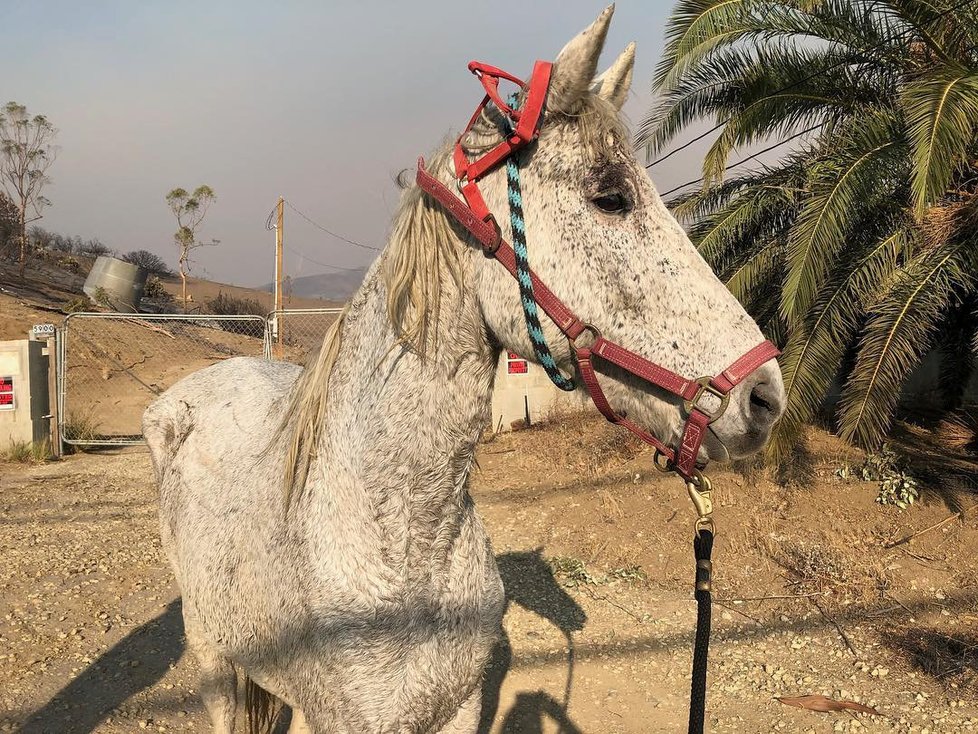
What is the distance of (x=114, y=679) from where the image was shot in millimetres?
3887

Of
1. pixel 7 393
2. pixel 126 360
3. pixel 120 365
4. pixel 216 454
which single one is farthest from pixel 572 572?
pixel 126 360

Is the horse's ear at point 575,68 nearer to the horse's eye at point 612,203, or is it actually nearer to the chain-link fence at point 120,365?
the horse's eye at point 612,203

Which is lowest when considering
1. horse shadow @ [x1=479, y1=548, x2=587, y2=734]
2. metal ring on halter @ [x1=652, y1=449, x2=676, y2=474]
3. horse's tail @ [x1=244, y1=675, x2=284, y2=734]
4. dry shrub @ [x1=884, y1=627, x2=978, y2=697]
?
horse shadow @ [x1=479, y1=548, x2=587, y2=734]

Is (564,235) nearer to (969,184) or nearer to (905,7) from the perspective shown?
(905,7)

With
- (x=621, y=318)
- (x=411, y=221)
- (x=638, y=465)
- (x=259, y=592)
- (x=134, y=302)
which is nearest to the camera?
(x=621, y=318)

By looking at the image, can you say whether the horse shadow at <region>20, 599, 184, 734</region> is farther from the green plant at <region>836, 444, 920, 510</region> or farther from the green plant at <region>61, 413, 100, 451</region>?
the green plant at <region>61, 413, 100, 451</region>

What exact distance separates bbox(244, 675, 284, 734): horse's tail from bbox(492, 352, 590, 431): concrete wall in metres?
7.16

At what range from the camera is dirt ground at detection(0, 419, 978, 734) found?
370cm

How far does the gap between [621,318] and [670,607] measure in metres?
4.18

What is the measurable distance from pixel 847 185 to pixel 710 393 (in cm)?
490

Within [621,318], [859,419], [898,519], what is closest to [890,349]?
[859,419]

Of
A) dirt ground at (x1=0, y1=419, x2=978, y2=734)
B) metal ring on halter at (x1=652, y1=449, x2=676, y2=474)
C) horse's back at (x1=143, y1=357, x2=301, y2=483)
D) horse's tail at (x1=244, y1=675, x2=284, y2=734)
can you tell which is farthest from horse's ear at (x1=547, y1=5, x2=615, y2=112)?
dirt ground at (x1=0, y1=419, x2=978, y2=734)

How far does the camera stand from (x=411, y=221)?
4.97 feet

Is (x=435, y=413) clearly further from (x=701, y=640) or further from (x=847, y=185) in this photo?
(x=847, y=185)
